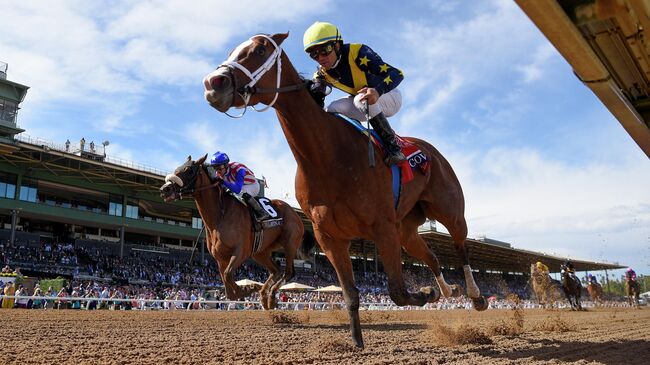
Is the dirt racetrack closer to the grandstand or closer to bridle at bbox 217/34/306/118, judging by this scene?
bridle at bbox 217/34/306/118

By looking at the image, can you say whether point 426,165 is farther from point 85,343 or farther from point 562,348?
point 85,343

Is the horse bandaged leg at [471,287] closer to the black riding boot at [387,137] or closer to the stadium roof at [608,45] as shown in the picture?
the black riding boot at [387,137]

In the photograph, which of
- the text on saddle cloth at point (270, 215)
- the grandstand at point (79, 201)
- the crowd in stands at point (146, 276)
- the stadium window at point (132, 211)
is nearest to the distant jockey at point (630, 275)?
the crowd in stands at point (146, 276)

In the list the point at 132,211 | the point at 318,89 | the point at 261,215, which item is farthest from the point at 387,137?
the point at 132,211

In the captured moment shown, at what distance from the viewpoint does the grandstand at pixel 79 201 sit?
32.9 m

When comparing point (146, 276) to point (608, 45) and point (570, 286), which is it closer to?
point (570, 286)

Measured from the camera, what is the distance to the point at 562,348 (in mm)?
5395

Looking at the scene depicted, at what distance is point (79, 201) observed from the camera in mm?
37750

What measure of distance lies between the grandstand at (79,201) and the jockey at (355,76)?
28.5 m

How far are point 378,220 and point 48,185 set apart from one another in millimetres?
37631

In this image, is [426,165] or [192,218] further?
[192,218]

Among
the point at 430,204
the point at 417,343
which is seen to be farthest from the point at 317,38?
the point at 417,343

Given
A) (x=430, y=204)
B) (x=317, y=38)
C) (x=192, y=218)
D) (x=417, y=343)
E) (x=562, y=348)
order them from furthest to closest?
(x=192, y=218) < (x=430, y=204) < (x=417, y=343) < (x=562, y=348) < (x=317, y=38)

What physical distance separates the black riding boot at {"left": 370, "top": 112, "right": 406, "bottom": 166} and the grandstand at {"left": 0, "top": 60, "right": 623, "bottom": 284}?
93.6ft
